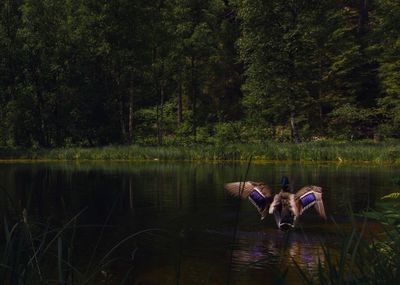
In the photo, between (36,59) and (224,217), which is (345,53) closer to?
(36,59)

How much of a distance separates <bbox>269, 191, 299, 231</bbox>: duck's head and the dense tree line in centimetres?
3680

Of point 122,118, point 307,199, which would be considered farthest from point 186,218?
point 122,118

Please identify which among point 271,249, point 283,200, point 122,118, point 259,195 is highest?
point 122,118

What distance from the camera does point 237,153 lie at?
3875cm

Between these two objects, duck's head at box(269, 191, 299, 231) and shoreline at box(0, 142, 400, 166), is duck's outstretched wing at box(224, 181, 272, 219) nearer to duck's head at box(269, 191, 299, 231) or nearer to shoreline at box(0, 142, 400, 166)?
duck's head at box(269, 191, 299, 231)

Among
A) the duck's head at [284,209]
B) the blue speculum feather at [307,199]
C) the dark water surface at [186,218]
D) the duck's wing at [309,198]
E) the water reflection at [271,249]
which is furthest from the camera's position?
the duck's head at [284,209]

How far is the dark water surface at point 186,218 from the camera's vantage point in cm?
947

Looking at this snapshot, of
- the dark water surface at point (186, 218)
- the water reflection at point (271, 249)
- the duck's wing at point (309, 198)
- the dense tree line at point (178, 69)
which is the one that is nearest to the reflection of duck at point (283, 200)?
the duck's wing at point (309, 198)

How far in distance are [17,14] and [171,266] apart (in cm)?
4503

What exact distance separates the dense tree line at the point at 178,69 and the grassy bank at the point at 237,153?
8606 millimetres

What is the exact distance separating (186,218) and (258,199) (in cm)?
374

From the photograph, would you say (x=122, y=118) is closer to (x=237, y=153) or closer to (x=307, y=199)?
(x=237, y=153)

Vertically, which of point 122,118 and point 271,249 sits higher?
point 122,118

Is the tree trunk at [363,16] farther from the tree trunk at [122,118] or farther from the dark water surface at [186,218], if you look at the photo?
the dark water surface at [186,218]
